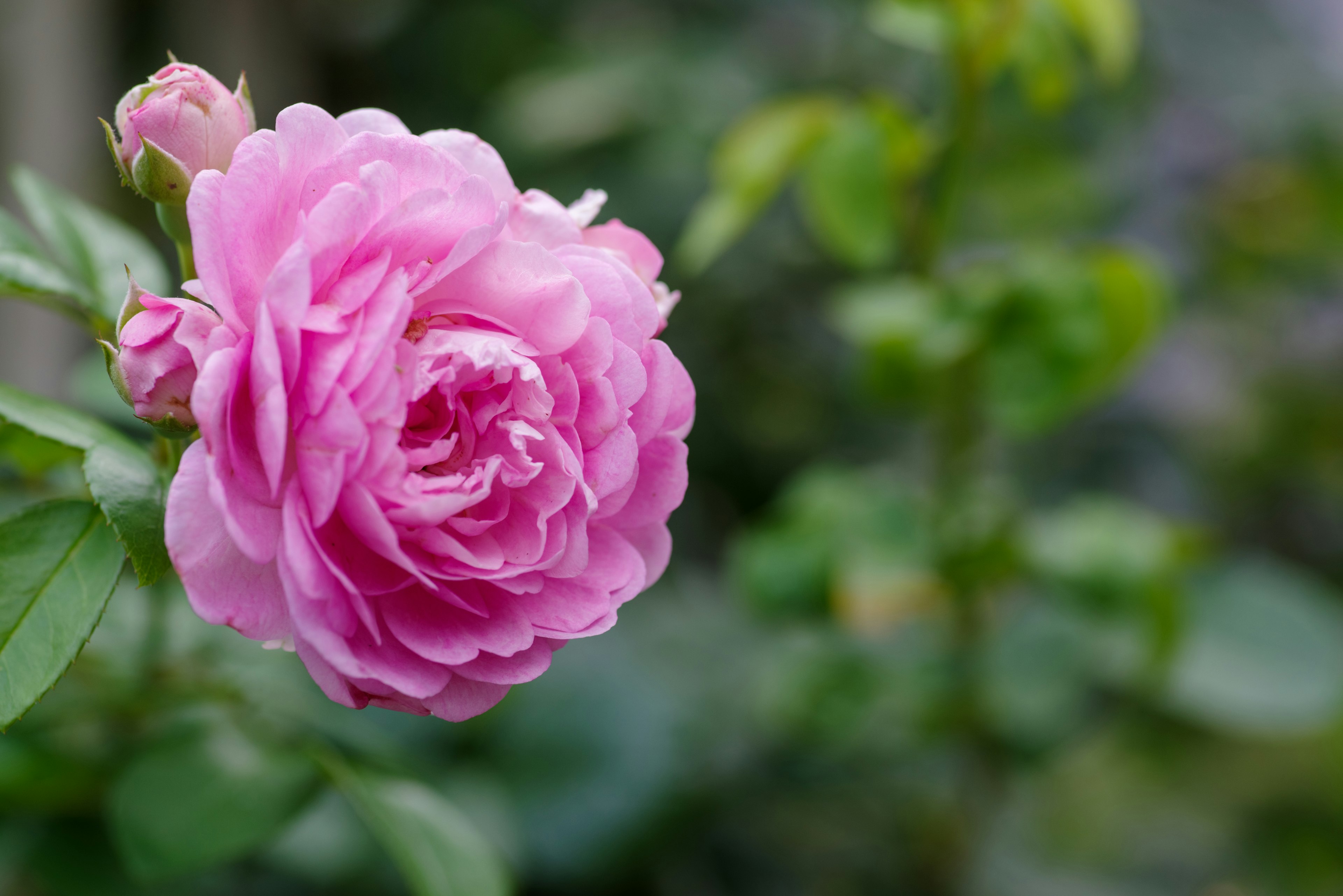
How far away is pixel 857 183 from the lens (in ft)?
2.51

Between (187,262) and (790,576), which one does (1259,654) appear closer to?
(790,576)

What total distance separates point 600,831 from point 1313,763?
1058 mm

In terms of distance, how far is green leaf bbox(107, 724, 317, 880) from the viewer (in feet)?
1.74

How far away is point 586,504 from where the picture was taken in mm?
397

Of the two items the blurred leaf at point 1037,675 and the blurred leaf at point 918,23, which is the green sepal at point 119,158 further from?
the blurred leaf at point 1037,675

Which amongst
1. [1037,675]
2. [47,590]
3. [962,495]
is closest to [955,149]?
[962,495]

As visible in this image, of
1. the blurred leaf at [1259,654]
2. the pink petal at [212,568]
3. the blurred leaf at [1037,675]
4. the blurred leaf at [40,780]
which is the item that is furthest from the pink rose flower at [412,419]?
the blurred leaf at [1259,654]

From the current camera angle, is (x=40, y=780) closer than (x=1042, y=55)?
Yes

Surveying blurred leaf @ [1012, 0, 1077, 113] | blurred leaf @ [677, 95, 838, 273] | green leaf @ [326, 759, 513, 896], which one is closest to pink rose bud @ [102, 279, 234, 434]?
green leaf @ [326, 759, 513, 896]

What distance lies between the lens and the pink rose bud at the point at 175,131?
0.40 meters

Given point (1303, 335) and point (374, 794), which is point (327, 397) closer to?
point (374, 794)

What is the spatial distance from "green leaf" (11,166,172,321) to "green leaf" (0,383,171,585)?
10 cm

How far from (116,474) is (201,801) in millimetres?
233

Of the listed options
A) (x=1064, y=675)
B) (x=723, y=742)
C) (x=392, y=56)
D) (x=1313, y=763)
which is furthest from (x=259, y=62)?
(x=1313, y=763)
